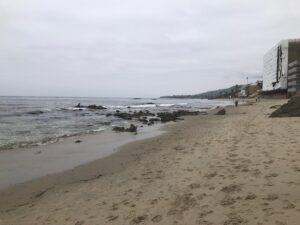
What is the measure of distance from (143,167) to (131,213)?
13.5 feet

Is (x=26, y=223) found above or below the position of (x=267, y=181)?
below

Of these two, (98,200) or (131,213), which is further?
(98,200)

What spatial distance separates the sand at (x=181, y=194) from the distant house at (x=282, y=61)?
83.4 metres

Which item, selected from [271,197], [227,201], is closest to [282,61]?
[271,197]

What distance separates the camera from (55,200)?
285 inches

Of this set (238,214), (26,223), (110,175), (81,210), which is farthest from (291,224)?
(110,175)

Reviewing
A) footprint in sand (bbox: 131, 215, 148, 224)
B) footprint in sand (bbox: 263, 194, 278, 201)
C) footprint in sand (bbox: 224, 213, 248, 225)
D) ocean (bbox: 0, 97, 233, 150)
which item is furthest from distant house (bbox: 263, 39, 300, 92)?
footprint in sand (bbox: 131, 215, 148, 224)

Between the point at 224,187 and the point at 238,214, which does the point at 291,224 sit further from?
the point at 224,187

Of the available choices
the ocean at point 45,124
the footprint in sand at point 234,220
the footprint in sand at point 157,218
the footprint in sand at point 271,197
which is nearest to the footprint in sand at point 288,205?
the footprint in sand at point 271,197

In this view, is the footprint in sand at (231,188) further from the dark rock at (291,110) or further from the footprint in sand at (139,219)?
the dark rock at (291,110)

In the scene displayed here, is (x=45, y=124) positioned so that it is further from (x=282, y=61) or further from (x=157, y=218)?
(x=282, y=61)

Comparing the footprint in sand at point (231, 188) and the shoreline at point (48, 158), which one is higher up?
the footprint in sand at point (231, 188)

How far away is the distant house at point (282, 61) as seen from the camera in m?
97.0

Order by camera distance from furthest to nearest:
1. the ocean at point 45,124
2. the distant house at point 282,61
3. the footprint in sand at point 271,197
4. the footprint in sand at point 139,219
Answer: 1. the distant house at point 282,61
2. the ocean at point 45,124
3. the footprint in sand at point 271,197
4. the footprint in sand at point 139,219
